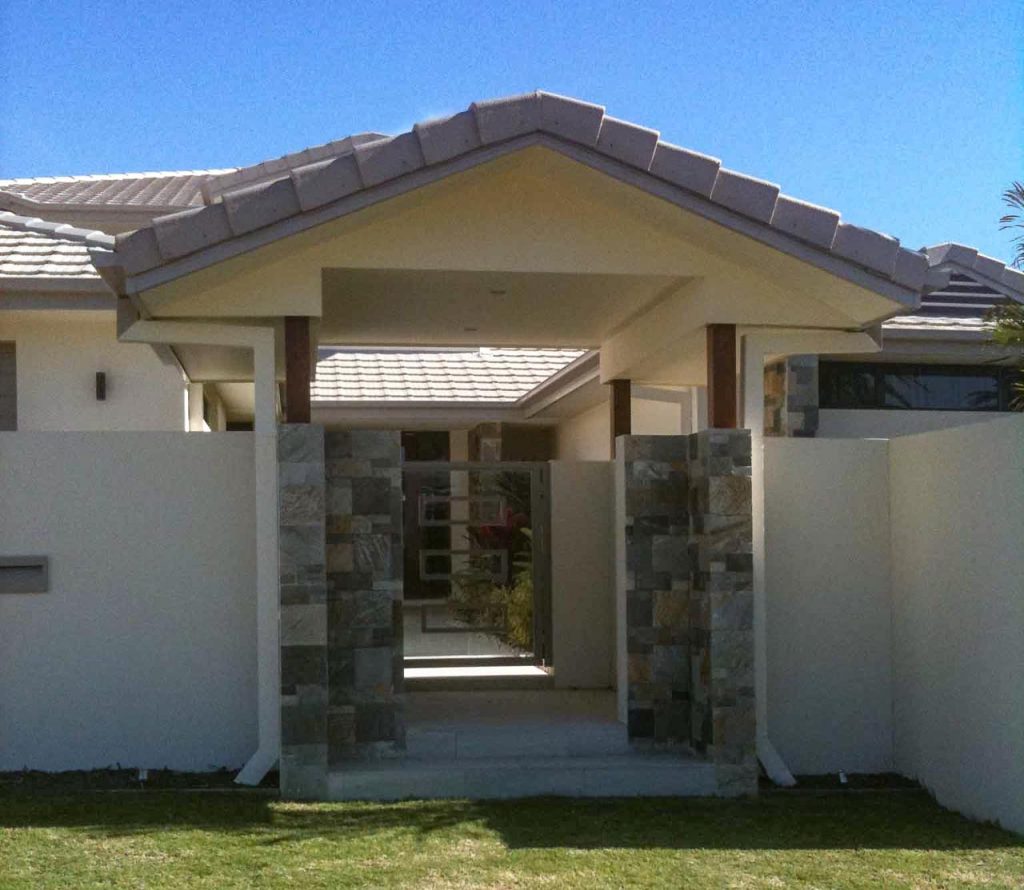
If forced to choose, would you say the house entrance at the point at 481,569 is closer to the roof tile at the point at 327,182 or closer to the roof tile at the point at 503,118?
the roof tile at the point at 327,182

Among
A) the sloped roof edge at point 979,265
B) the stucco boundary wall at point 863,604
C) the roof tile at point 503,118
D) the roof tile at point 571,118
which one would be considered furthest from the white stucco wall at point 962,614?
the sloped roof edge at point 979,265

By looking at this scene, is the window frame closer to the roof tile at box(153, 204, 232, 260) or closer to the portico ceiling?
the portico ceiling

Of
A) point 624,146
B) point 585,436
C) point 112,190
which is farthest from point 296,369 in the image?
point 585,436

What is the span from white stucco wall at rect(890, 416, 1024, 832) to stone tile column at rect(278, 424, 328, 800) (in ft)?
12.8

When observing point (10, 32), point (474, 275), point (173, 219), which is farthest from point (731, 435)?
point (10, 32)

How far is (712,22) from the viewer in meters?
11.2

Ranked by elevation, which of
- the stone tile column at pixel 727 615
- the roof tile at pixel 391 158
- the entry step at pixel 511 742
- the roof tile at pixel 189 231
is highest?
the roof tile at pixel 391 158

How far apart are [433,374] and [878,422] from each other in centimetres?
751

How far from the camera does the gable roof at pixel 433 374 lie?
57.5 feet

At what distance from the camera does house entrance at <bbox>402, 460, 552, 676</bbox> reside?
10828 mm

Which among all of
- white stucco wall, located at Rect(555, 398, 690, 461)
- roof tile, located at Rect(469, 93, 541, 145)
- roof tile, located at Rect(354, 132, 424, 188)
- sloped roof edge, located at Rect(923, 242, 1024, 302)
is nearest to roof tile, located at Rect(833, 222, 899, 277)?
roof tile, located at Rect(469, 93, 541, 145)

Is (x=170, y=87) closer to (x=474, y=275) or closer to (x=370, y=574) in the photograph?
(x=474, y=275)

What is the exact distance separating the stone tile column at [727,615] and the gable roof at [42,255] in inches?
222

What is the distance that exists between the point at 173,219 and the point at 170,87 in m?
5.01
